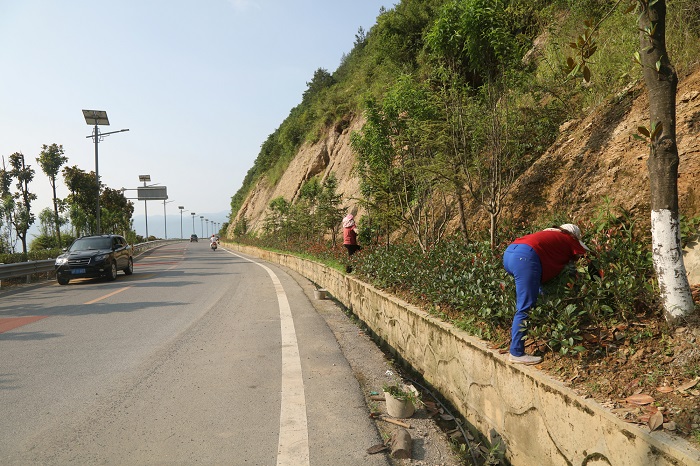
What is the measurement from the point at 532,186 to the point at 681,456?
6.10 meters

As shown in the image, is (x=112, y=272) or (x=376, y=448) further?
(x=112, y=272)

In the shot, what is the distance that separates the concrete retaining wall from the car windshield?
1357cm

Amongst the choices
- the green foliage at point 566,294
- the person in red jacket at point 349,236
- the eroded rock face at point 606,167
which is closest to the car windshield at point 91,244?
the person in red jacket at point 349,236

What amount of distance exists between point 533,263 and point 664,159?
1.15 meters

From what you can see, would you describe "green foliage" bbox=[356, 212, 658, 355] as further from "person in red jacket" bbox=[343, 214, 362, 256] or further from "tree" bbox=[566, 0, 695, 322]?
"person in red jacket" bbox=[343, 214, 362, 256]

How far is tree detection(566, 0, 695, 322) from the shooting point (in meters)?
3.27

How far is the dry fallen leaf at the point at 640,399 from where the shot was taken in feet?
8.50

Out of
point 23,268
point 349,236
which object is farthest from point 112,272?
point 349,236

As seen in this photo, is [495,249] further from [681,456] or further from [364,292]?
[681,456]

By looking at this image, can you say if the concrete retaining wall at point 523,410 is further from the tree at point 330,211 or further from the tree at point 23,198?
the tree at point 23,198

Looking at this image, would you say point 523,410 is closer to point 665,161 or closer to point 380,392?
point 380,392

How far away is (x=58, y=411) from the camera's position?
4.06m

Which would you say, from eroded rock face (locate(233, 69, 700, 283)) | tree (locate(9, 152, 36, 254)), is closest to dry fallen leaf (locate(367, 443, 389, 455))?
eroded rock face (locate(233, 69, 700, 283))

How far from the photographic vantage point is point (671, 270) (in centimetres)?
330
